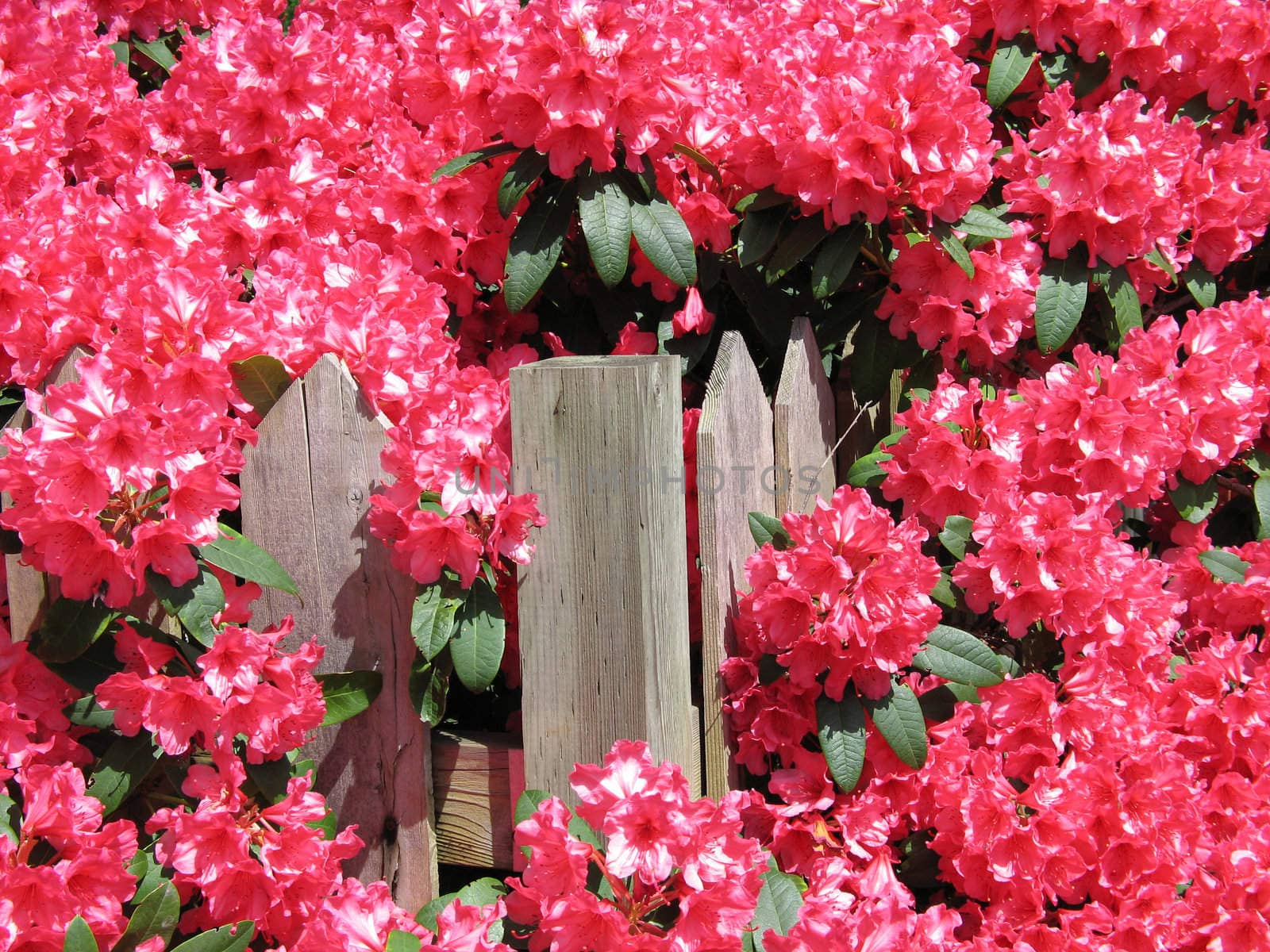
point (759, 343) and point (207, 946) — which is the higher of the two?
point (759, 343)

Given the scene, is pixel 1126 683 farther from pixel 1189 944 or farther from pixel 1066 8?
pixel 1066 8

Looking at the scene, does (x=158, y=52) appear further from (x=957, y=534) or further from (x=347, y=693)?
(x=957, y=534)

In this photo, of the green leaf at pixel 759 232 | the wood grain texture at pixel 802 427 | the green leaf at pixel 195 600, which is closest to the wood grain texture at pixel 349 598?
the green leaf at pixel 195 600

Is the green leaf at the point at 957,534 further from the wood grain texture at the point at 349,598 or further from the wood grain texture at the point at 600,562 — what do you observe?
the wood grain texture at the point at 349,598

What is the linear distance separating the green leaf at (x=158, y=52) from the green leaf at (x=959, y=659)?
202cm

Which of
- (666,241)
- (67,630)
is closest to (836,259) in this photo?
(666,241)

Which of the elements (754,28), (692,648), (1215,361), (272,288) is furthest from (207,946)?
(754,28)

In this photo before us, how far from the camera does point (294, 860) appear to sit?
1.33 metres

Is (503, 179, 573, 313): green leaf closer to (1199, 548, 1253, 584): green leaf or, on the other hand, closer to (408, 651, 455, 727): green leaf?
(408, 651, 455, 727): green leaf

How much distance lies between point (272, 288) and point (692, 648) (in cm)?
81

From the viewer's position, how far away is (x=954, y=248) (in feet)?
5.55

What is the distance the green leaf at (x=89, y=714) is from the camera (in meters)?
1.41

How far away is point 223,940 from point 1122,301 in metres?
1.71

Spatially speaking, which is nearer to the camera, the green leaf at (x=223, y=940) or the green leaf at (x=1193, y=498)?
the green leaf at (x=223, y=940)
